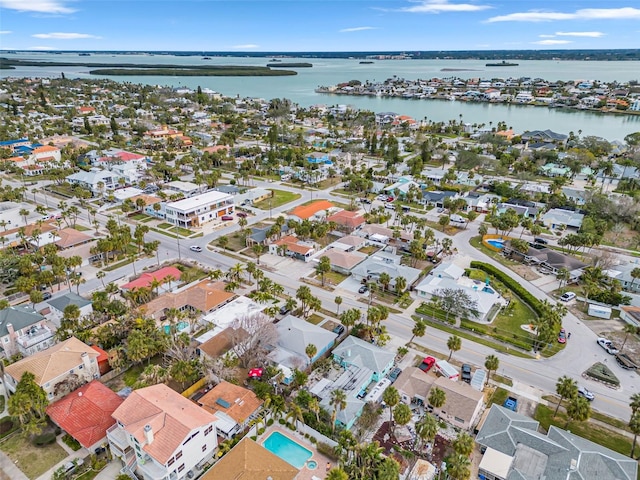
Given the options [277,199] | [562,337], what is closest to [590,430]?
[562,337]

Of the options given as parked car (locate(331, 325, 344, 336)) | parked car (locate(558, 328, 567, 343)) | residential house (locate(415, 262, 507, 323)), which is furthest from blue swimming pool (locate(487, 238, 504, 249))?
parked car (locate(331, 325, 344, 336))

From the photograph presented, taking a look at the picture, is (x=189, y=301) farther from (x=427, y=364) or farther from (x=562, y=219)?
(x=562, y=219)

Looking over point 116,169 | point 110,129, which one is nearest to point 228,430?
point 116,169

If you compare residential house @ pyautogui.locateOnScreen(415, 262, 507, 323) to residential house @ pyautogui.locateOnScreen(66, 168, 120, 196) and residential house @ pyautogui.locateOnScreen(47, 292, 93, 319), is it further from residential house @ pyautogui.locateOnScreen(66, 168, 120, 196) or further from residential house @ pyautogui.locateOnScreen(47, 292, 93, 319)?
residential house @ pyautogui.locateOnScreen(66, 168, 120, 196)

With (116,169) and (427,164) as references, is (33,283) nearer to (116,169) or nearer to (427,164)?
(116,169)

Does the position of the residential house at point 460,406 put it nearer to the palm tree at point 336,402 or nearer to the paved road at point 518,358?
the paved road at point 518,358

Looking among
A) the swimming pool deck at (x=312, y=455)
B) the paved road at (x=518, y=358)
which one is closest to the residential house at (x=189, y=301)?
the paved road at (x=518, y=358)
